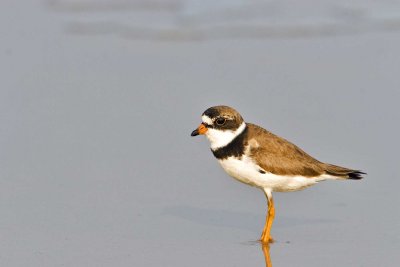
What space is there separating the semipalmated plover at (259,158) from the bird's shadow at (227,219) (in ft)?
0.81

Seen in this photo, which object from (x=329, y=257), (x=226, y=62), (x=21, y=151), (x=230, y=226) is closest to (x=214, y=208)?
(x=230, y=226)

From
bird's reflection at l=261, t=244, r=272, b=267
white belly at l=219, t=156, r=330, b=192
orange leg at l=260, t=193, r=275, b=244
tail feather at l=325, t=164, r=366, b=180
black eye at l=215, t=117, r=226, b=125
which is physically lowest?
bird's reflection at l=261, t=244, r=272, b=267

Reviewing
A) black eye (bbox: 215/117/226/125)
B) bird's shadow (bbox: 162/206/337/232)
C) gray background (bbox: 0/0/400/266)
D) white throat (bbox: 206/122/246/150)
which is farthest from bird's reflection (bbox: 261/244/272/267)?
black eye (bbox: 215/117/226/125)

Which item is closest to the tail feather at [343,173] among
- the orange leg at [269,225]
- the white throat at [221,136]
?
the orange leg at [269,225]

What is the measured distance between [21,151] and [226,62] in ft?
10.4

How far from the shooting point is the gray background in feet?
21.9

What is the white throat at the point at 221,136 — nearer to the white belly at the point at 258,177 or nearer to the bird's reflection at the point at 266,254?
the white belly at the point at 258,177

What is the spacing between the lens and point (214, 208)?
292 inches

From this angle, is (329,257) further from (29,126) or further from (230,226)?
(29,126)

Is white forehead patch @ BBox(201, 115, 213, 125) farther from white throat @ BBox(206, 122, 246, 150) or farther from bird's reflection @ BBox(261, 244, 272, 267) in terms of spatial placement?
bird's reflection @ BBox(261, 244, 272, 267)

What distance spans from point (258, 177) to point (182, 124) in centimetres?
215

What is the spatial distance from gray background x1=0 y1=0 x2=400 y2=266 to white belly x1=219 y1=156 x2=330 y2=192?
0.29 metres

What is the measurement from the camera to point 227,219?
7.24 meters

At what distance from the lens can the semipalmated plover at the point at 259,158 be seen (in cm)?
691
